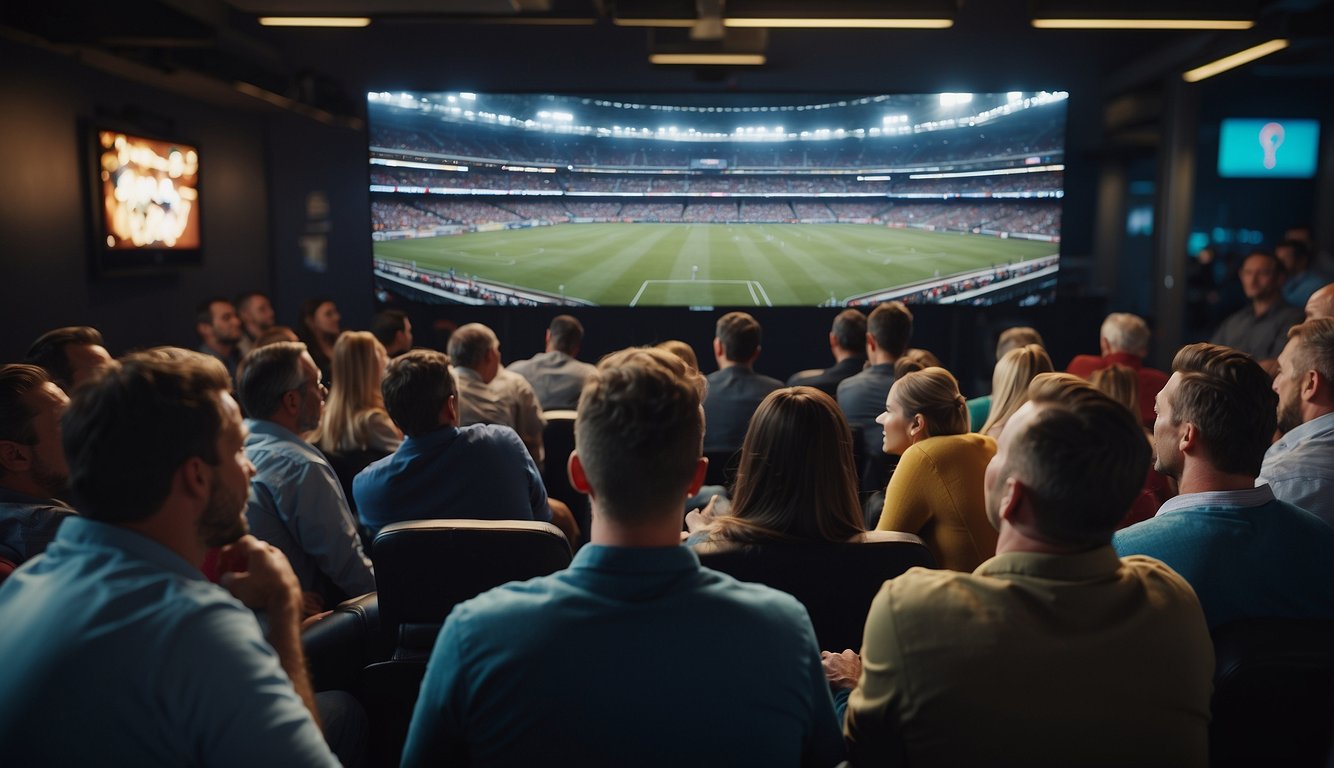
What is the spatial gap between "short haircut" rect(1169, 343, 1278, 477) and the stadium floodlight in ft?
17.9

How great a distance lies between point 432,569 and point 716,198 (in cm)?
652

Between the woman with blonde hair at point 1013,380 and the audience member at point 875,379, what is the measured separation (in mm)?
692

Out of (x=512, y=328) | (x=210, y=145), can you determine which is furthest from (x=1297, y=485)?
(x=210, y=145)

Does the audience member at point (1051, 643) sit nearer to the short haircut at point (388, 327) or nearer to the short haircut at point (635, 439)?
the short haircut at point (635, 439)

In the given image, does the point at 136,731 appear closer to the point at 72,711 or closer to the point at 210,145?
the point at 72,711

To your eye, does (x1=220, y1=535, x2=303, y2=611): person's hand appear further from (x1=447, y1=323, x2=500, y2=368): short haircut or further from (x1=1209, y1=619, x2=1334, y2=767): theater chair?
(x1=447, y1=323, x2=500, y2=368): short haircut

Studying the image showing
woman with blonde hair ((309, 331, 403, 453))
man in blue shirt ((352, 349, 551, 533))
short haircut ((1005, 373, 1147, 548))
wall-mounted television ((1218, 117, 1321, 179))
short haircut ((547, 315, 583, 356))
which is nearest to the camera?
short haircut ((1005, 373, 1147, 548))

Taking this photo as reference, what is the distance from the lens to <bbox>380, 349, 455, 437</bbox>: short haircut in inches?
105

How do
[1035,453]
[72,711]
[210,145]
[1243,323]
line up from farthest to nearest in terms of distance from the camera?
1. [210,145]
2. [1243,323]
3. [1035,453]
4. [72,711]

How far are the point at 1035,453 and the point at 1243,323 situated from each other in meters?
6.03

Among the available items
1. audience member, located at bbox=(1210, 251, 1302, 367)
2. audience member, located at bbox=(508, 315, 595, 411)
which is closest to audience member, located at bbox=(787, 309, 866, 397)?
audience member, located at bbox=(508, 315, 595, 411)

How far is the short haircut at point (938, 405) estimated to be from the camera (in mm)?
2572

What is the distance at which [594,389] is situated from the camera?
123cm

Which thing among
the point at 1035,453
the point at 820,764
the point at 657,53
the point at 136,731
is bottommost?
the point at 820,764
